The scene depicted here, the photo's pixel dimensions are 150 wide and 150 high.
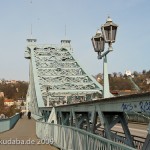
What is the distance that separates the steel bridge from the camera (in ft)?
29.7

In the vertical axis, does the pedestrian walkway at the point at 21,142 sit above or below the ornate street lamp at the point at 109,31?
below

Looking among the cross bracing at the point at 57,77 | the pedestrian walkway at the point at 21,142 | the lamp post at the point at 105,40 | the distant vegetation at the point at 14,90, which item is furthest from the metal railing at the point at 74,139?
the distant vegetation at the point at 14,90

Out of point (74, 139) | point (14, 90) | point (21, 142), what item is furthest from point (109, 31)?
point (14, 90)

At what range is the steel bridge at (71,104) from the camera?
9.04 m

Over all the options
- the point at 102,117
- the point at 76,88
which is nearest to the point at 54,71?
the point at 76,88

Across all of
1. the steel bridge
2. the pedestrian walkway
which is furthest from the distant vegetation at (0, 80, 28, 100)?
the pedestrian walkway

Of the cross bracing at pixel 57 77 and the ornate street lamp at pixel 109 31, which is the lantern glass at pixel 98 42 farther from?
the cross bracing at pixel 57 77

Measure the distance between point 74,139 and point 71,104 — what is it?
19.0 ft

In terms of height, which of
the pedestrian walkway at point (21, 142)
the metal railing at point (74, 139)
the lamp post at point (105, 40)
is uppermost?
the lamp post at point (105, 40)

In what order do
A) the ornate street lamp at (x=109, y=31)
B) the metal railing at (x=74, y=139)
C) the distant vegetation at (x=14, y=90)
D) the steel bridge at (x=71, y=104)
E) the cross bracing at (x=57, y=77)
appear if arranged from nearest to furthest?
the metal railing at (x=74, y=139)
the steel bridge at (x=71, y=104)
the ornate street lamp at (x=109, y=31)
the cross bracing at (x=57, y=77)
the distant vegetation at (x=14, y=90)

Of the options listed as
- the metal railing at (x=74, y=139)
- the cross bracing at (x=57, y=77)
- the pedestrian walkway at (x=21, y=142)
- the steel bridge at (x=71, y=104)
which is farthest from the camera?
the cross bracing at (x=57, y=77)

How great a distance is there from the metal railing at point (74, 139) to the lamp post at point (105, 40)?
4.79ft

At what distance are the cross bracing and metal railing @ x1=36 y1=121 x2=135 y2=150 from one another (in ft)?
83.3

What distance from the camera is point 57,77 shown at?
5762 cm
